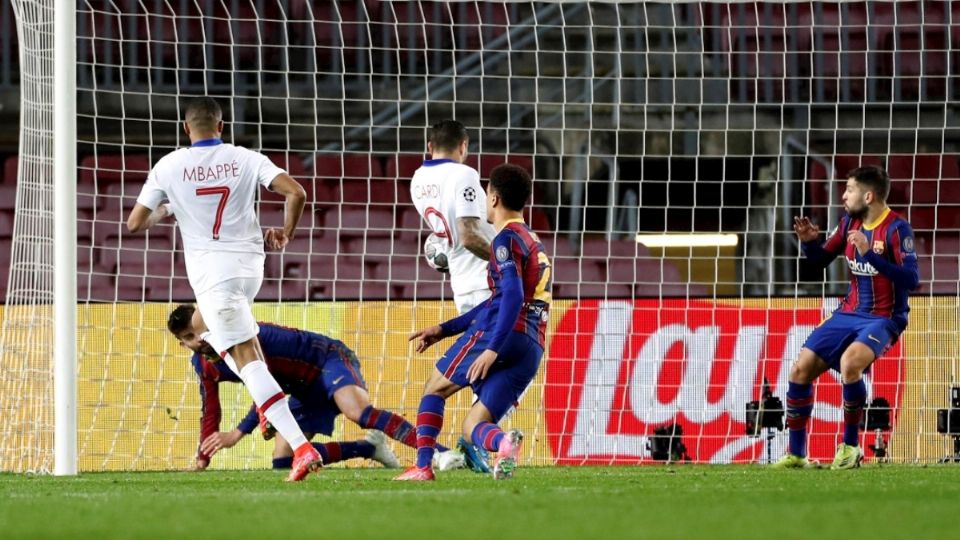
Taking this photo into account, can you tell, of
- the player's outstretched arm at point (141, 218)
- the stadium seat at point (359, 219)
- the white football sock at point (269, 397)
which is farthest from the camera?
the stadium seat at point (359, 219)

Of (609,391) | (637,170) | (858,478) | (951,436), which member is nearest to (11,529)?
(858,478)

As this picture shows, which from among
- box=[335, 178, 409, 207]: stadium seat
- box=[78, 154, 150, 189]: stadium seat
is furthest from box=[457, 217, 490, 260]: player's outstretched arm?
box=[78, 154, 150, 189]: stadium seat

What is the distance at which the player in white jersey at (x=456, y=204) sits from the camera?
7.95m

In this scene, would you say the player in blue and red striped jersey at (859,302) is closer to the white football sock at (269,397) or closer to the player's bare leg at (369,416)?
the player's bare leg at (369,416)

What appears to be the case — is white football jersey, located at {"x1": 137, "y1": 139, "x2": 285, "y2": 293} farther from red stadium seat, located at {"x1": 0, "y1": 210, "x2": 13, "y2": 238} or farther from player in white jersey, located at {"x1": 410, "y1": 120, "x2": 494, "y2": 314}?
red stadium seat, located at {"x1": 0, "y1": 210, "x2": 13, "y2": 238}

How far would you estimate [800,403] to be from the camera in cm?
867

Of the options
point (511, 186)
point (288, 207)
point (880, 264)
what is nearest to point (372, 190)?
point (880, 264)

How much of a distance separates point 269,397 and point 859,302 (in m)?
3.34

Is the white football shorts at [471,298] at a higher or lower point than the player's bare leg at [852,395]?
higher

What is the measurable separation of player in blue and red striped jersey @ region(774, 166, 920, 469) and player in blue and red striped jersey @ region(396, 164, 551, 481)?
1.95m

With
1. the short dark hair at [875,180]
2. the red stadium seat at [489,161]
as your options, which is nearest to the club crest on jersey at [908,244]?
the short dark hair at [875,180]

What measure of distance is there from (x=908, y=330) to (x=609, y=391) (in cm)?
196

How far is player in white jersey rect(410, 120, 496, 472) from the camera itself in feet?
26.0

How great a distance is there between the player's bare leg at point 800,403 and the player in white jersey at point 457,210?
177 centimetres
